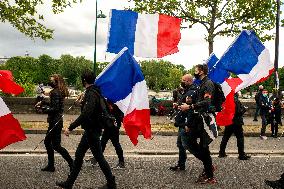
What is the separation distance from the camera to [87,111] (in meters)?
5.79

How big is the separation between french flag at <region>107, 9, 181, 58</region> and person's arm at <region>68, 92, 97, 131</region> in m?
2.50

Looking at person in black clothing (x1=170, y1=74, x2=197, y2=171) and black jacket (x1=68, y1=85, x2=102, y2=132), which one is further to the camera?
person in black clothing (x1=170, y1=74, x2=197, y2=171)

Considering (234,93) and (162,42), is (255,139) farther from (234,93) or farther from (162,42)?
(162,42)

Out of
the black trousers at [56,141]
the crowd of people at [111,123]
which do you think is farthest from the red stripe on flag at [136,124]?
the black trousers at [56,141]

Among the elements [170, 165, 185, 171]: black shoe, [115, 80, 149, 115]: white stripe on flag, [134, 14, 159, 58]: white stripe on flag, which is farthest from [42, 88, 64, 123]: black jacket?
[170, 165, 185, 171]: black shoe

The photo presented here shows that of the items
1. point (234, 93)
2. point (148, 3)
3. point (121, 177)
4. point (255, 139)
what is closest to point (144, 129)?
point (121, 177)

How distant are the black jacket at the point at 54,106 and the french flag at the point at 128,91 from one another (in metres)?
1.06

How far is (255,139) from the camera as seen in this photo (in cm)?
1295

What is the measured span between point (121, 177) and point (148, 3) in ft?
45.0

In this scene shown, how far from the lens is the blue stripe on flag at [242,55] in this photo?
780cm

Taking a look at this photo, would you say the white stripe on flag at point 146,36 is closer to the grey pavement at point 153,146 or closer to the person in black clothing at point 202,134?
the person in black clothing at point 202,134

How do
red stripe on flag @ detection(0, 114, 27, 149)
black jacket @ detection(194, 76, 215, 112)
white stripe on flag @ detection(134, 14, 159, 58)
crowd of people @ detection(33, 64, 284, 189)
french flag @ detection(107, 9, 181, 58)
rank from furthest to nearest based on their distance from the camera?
white stripe on flag @ detection(134, 14, 159, 58), french flag @ detection(107, 9, 181, 58), black jacket @ detection(194, 76, 215, 112), red stripe on flag @ detection(0, 114, 27, 149), crowd of people @ detection(33, 64, 284, 189)

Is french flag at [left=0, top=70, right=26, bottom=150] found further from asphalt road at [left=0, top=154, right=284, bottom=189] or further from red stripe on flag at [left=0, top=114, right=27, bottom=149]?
asphalt road at [left=0, top=154, right=284, bottom=189]

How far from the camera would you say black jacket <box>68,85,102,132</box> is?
228 inches
